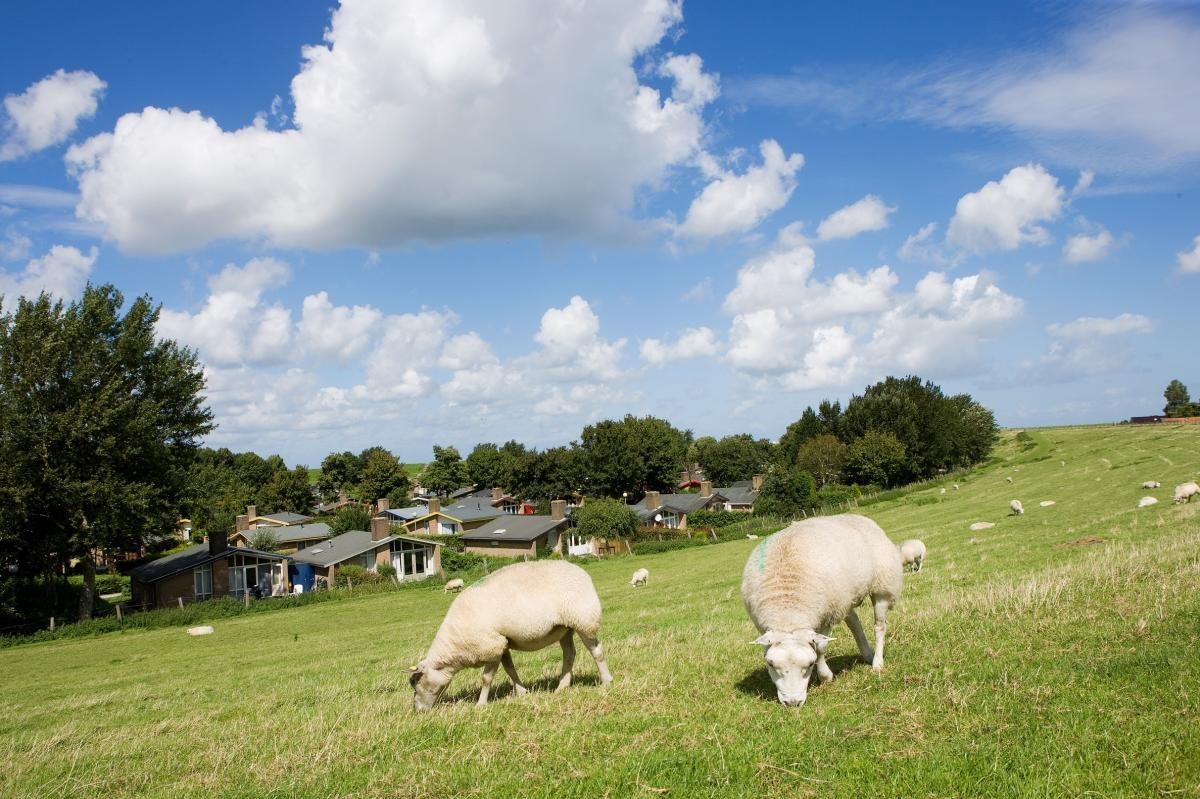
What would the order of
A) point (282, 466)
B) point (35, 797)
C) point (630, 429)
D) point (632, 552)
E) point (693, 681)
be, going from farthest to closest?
point (282, 466), point (630, 429), point (632, 552), point (693, 681), point (35, 797)

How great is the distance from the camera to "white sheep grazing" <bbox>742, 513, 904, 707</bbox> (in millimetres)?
8461

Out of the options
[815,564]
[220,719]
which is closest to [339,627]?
[220,719]

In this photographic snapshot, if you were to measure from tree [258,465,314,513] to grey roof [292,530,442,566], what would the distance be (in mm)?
62665

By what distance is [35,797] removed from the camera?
27.0ft

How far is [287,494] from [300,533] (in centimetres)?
4210

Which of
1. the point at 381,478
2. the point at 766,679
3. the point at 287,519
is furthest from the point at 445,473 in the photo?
the point at 766,679

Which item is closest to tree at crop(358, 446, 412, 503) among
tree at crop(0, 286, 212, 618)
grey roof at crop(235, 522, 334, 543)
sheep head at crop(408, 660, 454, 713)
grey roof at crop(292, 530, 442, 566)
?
grey roof at crop(235, 522, 334, 543)

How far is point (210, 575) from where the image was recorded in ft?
207

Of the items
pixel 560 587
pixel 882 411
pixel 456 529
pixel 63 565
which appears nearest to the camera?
pixel 560 587

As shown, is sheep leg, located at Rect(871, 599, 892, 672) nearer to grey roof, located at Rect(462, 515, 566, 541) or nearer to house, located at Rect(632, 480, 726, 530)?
grey roof, located at Rect(462, 515, 566, 541)

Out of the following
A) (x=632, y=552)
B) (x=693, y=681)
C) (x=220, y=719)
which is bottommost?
(x=632, y=552)

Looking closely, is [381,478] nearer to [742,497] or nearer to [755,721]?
[742,497]

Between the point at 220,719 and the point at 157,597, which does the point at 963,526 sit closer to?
the point at 220,719

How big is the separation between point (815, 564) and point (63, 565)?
211 feet
